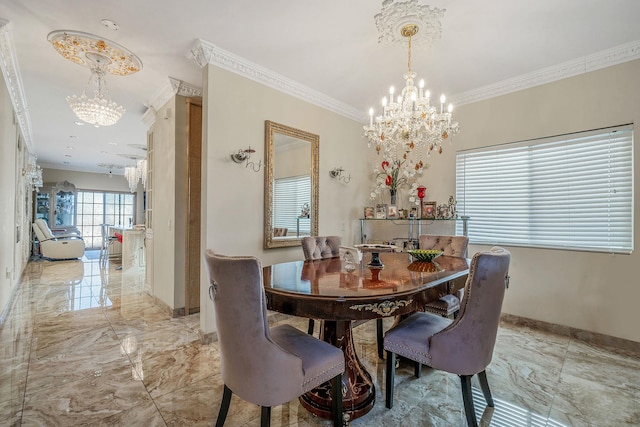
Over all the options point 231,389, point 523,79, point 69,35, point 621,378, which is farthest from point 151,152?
point 621,378

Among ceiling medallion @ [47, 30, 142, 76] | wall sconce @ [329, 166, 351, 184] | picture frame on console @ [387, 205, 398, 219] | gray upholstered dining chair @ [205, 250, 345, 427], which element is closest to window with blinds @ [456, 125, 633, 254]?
picture frame on console @ [387, 205, 398, 219]

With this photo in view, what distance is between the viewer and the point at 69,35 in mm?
2473

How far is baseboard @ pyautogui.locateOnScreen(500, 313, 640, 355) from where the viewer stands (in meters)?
2.65

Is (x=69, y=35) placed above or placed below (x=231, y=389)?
above

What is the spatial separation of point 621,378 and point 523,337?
0.77 metres

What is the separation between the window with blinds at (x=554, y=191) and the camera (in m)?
2.77

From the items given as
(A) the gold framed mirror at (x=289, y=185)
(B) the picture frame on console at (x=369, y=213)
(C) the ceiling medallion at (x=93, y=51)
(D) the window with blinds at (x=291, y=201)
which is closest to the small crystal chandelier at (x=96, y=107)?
(C) the ceiling medallion at (x=93, y=51)

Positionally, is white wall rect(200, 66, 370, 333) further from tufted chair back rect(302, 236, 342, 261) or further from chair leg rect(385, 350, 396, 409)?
chair leg rect(385, 350, 396, 409)

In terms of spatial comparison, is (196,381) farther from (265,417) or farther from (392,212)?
(392,212)

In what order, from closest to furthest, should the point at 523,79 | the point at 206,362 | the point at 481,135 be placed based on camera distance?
the point at 206,362 → the point at 523,79 → the point at 481,135

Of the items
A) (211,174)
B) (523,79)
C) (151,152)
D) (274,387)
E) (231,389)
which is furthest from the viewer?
(151,152)

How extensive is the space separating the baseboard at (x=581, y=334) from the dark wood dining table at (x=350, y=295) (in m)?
1.63

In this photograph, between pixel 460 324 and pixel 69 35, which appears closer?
pixel 460 324

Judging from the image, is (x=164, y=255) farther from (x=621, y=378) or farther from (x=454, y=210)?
(x=621, y=378)
